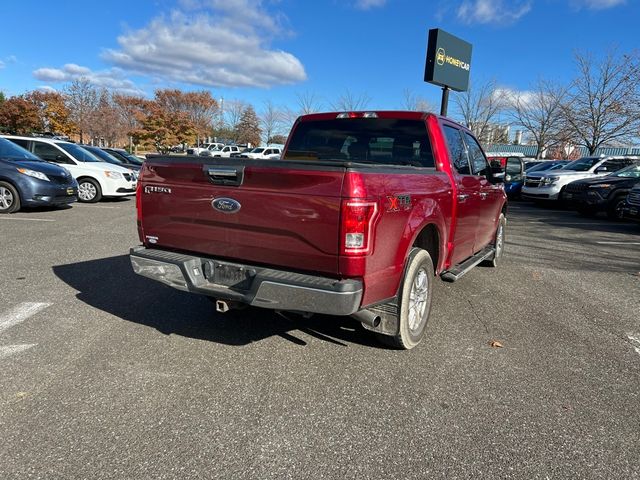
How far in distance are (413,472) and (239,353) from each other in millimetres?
1739

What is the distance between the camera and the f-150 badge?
120 inches

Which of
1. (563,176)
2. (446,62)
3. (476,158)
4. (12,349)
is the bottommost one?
(12,349)

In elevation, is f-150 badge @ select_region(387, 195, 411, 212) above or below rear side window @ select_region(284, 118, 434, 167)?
below

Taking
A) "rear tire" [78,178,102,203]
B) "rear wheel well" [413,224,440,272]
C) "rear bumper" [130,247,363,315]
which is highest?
"rear wheel well" [413,224,440,272]

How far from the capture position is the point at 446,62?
Result: 590 inches

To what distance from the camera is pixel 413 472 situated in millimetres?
2322

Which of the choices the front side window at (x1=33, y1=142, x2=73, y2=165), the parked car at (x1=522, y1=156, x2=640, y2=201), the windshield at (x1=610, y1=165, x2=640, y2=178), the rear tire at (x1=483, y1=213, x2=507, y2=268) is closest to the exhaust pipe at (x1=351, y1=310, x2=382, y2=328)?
the rear tire at (x1=483, y1=213, x2=507, y2=268)

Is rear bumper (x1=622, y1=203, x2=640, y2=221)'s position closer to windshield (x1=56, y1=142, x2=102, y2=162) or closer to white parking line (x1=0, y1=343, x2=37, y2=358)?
white parking line (x1=0, y1=343, x2=37, y2=358)

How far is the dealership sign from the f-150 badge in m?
12.6

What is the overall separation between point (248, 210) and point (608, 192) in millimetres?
12916

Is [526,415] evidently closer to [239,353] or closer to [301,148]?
[239,353]

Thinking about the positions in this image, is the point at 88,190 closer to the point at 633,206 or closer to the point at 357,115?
the point at 357,115

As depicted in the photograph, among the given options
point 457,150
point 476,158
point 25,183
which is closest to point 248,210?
point 457,150

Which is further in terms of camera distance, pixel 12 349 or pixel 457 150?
pixel 457 150
